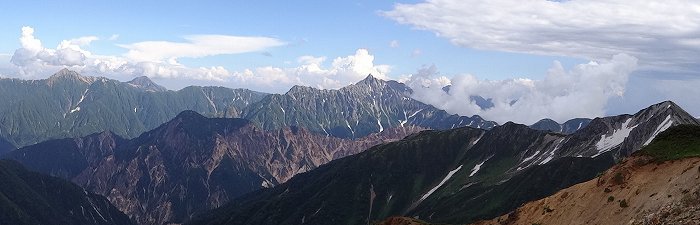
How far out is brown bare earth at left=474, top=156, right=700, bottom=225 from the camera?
58062 mm

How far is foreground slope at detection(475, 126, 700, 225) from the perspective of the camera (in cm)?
5869

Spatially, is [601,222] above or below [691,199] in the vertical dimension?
below

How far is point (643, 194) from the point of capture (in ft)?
222

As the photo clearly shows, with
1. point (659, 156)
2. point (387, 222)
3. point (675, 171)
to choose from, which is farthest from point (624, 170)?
point (387, 222)

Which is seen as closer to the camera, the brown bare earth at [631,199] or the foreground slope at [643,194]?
the brown bare earth at [631,199]

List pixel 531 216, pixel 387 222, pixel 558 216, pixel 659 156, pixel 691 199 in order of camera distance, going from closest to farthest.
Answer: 1. pixel 691 199
2. pixel 659 156
3. pixel 558 216
4. pixel 531 216
5. pixel 387 222

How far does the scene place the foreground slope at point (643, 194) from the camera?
58.7 meters

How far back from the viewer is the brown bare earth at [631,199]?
58062mm

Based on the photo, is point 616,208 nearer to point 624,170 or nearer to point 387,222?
point 624,170

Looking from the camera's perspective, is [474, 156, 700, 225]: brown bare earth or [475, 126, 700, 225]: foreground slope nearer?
[474, 156, 700, 225]: brown bare earth

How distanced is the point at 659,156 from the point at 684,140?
294 inches

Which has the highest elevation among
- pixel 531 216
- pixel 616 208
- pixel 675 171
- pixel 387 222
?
pixel 675 171

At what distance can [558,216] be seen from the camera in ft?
263

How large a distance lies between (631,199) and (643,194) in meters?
1.65
